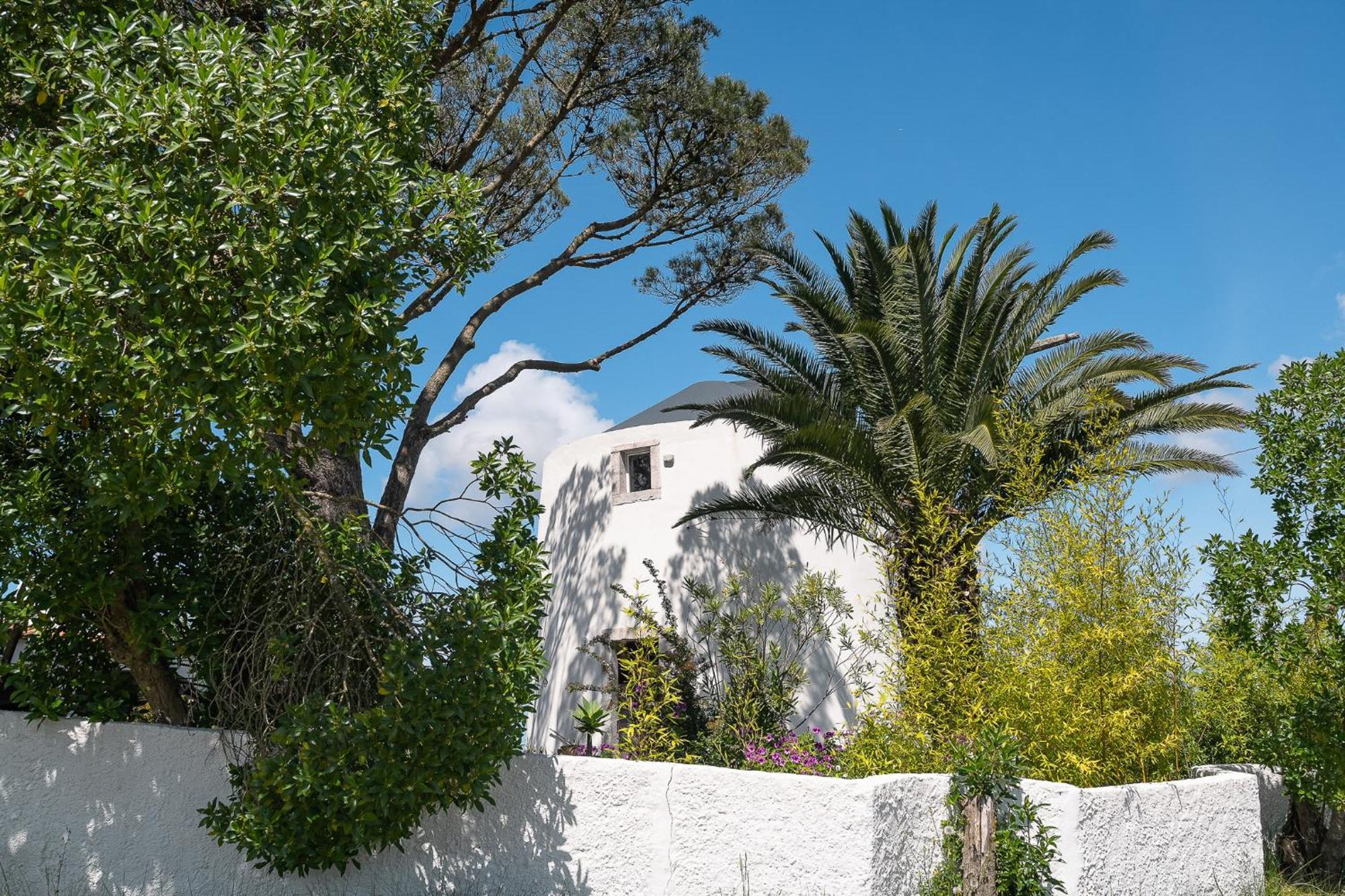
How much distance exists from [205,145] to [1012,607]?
21.2 ft

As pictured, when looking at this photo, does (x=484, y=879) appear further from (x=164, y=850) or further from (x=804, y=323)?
(x=804, y=323)

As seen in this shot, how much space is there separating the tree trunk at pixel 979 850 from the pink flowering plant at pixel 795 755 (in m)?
2.72

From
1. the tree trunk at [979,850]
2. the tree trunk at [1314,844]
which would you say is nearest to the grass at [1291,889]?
the tree trunk at [1314,844]

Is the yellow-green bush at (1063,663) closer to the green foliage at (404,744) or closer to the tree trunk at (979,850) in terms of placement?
the tree trunk at (979,850)

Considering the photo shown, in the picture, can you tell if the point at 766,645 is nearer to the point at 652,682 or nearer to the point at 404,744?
the point at 652,682

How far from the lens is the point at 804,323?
13297mm

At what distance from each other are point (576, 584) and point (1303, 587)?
10.1m

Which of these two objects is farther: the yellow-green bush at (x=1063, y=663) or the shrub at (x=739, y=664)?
the shrub at (x=739, y=664)

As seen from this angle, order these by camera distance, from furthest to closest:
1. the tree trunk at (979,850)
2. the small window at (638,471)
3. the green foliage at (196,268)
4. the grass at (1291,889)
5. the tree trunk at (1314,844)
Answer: the small window at (638,471)
the tree trunk at (1314,844)
the grass at (1291,889)
the tree trunk at (979,850)
the green foliage at (196,268)

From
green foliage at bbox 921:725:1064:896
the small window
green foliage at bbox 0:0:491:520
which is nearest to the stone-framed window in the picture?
the small window

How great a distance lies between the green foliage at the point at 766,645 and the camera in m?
12.4

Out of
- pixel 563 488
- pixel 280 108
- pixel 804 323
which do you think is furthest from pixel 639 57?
pixel 280 108

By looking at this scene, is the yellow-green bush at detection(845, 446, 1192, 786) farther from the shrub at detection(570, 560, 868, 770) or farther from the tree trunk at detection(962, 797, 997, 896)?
the shrub at detection(570, 560, 868, 770)

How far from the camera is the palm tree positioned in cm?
1162
